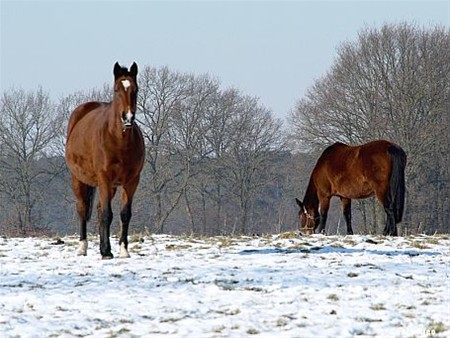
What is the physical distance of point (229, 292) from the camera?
7.80 meters

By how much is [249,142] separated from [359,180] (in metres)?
34.1

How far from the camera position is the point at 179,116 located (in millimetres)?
49188

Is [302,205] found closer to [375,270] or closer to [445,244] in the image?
[445,244]

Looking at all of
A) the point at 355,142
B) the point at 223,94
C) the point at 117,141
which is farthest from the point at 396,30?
the point at 117,141

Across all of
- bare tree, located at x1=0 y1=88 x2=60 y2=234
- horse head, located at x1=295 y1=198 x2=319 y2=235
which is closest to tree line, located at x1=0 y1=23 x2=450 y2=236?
bare tree, located at x1=0 y1=88 x2=60 y2=234

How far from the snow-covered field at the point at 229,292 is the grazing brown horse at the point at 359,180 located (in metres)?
4.42

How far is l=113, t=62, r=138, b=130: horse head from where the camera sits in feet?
33.2

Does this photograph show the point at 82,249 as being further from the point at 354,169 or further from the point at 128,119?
the point at 354,169

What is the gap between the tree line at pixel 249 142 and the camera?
3950cm

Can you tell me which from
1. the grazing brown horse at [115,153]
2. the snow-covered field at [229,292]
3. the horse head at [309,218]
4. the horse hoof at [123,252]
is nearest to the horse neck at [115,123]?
the grazing brown horse at [115,153]

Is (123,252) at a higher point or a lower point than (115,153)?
lower

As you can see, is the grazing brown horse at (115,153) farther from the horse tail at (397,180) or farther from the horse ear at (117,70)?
the horse tail at (397,180)

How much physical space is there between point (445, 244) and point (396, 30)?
3085cm

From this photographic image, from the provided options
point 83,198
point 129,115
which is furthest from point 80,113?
point 129,115
